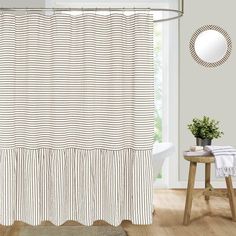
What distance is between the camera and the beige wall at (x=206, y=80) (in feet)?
18.5

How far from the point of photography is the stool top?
4.10 m

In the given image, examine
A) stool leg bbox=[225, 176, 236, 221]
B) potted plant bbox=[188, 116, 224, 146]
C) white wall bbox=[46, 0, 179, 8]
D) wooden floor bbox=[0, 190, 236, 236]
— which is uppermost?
white wall bbox=[46, 0, 179, 8]

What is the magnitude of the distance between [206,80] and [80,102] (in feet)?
9.02

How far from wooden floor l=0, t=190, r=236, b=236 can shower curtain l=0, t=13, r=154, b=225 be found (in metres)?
0.79

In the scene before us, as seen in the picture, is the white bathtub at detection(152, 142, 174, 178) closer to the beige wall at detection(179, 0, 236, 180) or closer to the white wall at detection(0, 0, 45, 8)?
the beige wall at detection(179, 0, 236, 180)

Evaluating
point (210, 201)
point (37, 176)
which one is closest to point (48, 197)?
point (37, 176)

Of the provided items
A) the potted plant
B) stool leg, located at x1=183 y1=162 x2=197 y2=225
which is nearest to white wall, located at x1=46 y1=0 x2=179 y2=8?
the potted plant

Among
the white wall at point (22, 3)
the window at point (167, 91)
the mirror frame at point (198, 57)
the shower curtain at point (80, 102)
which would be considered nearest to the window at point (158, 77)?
the window at point (167, 91)

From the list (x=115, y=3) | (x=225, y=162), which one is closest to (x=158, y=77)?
(x=115, y=3)

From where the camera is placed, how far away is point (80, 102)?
10.6 feet

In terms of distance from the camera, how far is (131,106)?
10.6 ft

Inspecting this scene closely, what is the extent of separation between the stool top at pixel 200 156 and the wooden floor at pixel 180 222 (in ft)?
1.78

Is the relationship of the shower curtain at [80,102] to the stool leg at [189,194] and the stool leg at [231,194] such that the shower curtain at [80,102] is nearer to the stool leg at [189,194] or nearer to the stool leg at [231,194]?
the stool leg at [189,194]

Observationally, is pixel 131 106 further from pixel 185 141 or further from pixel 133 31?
pixel 185 141
